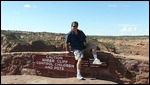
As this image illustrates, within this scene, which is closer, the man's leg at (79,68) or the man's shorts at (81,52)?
the man's leg at (79,68)

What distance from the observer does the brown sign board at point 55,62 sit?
916 cm

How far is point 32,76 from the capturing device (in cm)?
944

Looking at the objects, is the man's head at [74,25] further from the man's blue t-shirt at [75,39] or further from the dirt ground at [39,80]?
the dirt ground at [39,80]

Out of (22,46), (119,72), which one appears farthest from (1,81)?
(22,46)

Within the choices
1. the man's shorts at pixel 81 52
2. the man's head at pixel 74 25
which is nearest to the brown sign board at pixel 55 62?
the man's shorts at pixel 81 52

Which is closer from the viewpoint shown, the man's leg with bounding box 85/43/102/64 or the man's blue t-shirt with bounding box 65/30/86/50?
the man's leg with bounding box 85/43/102/64

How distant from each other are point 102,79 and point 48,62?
68.1 inches

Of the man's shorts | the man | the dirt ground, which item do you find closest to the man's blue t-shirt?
the man

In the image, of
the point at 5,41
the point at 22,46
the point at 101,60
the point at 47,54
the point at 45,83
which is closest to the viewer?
the point at 45,83

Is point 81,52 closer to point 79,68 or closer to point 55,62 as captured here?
point 79,68

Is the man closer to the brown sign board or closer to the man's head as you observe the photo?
the man's head

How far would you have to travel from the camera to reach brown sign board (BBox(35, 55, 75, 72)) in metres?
9.16

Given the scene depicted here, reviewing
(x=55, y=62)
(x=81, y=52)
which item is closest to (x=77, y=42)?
(x=81, y=52)

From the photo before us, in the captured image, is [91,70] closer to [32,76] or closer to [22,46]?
[32,76]
